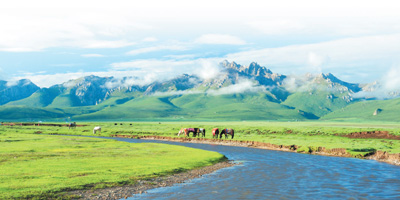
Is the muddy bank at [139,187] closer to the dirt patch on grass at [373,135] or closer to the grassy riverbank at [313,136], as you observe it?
the grassy riverbank at [313,136]

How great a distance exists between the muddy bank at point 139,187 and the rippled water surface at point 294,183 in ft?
3.66

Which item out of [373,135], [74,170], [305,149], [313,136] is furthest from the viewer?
[313,136]

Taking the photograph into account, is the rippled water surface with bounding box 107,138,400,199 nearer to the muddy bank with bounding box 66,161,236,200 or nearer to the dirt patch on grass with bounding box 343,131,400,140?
the muddy bank with bounding box 66,161,236,200

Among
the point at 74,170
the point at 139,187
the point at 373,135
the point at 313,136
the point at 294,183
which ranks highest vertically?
the point at 373,135

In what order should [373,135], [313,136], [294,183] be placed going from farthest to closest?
[313,136] → [373,135] → [294,183]

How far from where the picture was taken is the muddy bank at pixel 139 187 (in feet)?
94.2

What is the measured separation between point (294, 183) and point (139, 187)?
51.8ft

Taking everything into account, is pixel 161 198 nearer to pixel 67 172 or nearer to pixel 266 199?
pixel 266 199

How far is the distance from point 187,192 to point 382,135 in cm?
8043

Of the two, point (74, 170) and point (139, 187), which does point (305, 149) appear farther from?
point (74, 170)

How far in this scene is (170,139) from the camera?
102m

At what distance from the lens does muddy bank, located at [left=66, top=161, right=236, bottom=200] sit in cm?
2872

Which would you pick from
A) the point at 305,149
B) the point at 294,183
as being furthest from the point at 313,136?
the point at 294,183

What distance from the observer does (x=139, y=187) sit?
107 ft
